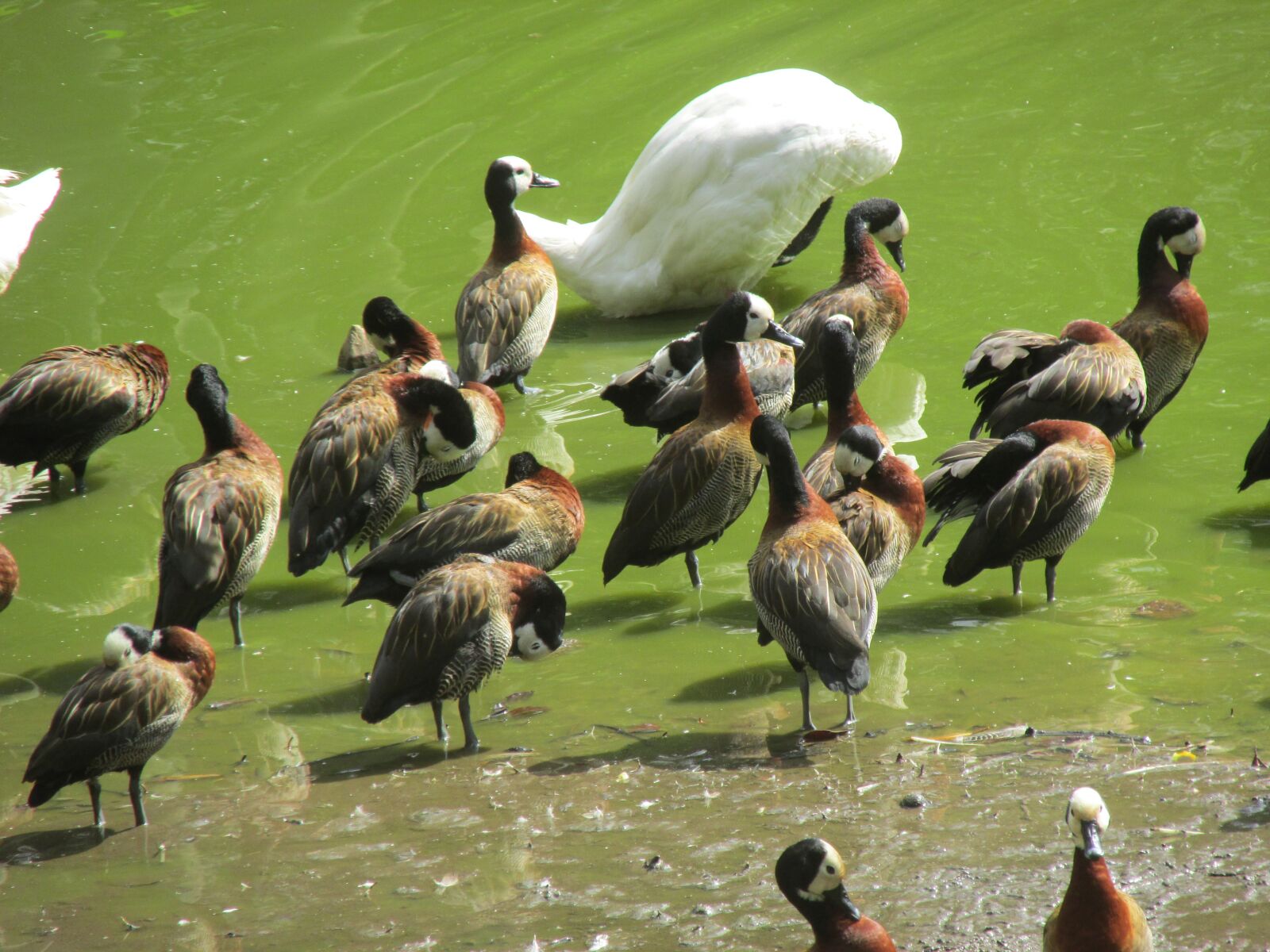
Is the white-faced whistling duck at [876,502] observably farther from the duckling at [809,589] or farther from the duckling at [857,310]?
the duckling at [857,310]

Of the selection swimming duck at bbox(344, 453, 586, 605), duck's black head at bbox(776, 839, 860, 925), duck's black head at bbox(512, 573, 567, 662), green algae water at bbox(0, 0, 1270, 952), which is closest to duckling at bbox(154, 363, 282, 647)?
green algae water at bbox(0, 0, 1270, 952)

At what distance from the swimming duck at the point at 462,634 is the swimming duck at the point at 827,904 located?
194 centimetres

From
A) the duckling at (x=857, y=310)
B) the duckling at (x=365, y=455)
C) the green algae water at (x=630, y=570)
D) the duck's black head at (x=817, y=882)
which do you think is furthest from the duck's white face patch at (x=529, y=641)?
the duckling at (x=857, y=310)

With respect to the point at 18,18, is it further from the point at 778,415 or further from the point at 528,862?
the point at 528,862

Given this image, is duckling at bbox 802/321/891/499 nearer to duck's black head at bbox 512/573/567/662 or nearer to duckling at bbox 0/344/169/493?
duck's black head at bbox 512/573/567/662

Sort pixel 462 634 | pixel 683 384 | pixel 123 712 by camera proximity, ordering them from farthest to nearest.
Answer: pixel 683 384, pixel 462 634, pixel 123 712

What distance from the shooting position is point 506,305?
317 inches

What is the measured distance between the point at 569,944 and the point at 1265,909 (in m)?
1.64

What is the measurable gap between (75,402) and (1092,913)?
546cm

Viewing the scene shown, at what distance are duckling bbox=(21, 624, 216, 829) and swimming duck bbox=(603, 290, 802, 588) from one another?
176cm

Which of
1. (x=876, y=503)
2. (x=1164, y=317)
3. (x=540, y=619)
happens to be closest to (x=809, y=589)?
(x=876, y=503)

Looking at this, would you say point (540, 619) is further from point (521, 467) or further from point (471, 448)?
point (471, 448)

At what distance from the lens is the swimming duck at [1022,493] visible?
5656 millimetres

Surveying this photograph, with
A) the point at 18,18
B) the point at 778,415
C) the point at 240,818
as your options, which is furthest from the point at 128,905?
the point at 18,18
